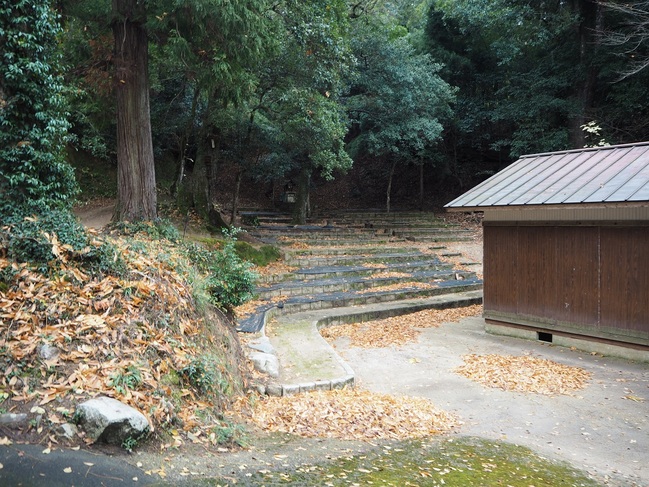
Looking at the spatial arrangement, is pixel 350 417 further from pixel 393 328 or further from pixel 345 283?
pixel 345 283

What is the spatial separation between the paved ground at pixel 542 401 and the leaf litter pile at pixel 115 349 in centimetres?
258

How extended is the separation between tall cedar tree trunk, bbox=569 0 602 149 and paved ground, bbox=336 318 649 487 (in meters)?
12.7

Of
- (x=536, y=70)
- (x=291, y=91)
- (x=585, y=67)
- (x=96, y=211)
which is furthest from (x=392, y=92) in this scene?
(x=96, y=211)

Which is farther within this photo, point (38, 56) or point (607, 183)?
point (607, 183)

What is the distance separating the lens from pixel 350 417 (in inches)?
193

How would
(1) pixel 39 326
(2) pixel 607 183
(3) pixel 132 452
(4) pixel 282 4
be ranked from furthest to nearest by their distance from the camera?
1. (4) pixel 282 4
2. (2) pixel 607 183
3. (1) pixel 39 326
4. (3) pixel 132 452

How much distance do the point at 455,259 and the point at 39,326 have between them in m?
14.8

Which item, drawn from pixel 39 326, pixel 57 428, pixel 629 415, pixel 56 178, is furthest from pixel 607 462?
pixel 56 178

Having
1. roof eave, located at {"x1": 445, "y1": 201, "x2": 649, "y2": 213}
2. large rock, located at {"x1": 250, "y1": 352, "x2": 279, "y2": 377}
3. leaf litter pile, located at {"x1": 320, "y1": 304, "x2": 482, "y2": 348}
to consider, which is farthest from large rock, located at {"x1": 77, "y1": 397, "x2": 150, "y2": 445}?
roof eave, located at {"x1": 445, "y1": 201, "x2": 649, "y2": 213}

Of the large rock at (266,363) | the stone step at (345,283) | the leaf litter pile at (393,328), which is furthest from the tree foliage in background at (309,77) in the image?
the large rock at (266,363)

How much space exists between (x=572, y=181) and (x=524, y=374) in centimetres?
358

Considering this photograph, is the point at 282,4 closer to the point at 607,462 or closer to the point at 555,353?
the point at 555,353

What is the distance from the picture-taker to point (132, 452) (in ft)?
11.5

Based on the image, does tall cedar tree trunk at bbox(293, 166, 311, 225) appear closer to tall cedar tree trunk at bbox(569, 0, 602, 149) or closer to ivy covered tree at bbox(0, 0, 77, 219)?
tall cedar tree trunk at bbox(569, 0, 602, 149)
